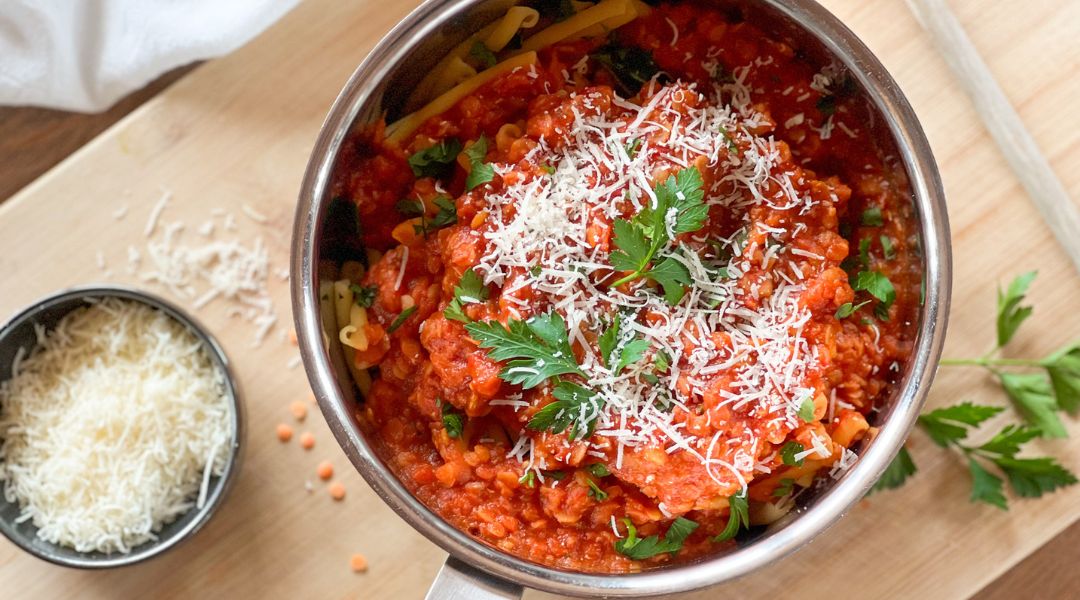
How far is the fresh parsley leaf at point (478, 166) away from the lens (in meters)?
2.77

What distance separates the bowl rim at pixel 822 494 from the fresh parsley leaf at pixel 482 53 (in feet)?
0.63

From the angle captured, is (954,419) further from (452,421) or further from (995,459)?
(452,421)

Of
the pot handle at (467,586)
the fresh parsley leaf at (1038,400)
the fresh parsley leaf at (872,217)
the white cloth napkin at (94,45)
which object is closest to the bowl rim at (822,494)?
the pot handle at (467,586)

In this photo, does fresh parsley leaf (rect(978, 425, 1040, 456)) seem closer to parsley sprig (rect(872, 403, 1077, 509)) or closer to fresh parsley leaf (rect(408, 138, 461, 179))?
parsley sprig (rect(872, 403, 1077, 509))

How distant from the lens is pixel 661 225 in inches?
102

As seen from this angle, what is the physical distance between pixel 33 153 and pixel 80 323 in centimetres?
97

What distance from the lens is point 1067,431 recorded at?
3297 mm

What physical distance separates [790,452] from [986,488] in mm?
931

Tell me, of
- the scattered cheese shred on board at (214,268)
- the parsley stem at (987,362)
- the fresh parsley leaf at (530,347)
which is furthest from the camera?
the scattered cheese shred on board at (214,268)

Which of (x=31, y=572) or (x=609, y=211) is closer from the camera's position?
(x=609, y=211)

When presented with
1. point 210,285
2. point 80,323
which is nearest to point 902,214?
point 210,285

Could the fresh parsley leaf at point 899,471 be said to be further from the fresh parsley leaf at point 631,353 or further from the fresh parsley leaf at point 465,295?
the fresh parsley leaf at point 465,295

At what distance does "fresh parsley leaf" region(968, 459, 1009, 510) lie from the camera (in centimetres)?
321

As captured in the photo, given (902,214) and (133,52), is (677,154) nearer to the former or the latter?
(902,214)
